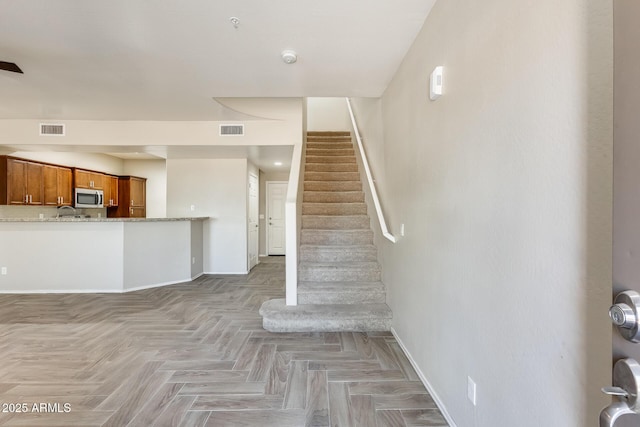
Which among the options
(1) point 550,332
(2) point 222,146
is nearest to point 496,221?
(1) point 550,332

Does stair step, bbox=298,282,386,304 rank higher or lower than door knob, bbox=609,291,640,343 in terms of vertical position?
lower

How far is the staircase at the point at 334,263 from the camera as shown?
9.65 feet

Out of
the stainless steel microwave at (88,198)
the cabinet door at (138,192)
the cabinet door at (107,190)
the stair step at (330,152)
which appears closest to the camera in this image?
the stair step at (330,152)

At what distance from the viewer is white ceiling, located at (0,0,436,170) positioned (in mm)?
1897

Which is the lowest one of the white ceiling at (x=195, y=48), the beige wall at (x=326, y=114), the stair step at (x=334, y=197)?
the stair step at (x=334, y=197)

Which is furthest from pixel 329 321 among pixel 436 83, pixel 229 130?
pixel 229 130

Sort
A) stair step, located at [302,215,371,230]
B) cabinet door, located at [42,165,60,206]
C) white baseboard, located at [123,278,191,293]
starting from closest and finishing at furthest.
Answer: stair step, located at [302,215,371,230] → white baseboard, located at [123,278,191,293] → cabinet door, located at [42,165,60,206]

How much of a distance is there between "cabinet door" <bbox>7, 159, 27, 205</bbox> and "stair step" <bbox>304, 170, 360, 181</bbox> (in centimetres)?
518

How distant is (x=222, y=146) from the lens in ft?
15.2

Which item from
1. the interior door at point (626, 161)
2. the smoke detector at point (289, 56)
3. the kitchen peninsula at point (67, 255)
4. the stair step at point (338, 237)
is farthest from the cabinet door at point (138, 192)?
the interior door at point (626, 161)

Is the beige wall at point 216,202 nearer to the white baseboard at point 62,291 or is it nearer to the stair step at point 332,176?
the stair step at point 332,176

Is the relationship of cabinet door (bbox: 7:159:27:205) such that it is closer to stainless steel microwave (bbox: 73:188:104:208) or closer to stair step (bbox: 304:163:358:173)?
stainless steel microwave (bbox: 73:188:104:208)

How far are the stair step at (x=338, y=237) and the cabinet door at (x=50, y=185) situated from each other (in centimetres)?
546

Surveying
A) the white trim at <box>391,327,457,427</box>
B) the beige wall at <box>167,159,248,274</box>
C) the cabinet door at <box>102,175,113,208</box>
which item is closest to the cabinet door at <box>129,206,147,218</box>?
the cabinet door at <box>102,175,113,208</box>
